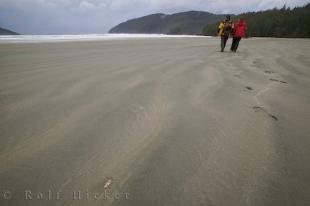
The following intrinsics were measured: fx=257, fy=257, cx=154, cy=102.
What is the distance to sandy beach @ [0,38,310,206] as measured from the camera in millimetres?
1072

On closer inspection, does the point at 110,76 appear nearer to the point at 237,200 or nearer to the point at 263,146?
the point at 263,146

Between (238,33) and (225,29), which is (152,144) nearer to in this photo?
(225,29)

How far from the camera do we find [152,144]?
1.45m

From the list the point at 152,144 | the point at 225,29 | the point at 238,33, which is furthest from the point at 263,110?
the point at 238,33

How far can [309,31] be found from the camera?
112 ft

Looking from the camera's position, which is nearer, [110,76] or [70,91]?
[70,91]

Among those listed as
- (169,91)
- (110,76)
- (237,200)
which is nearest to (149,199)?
(237,200)

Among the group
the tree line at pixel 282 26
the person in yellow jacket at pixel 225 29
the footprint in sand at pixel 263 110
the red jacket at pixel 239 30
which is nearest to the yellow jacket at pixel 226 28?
the person in yellow jacket at pixel 225 29

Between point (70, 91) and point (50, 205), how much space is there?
5.11 feet

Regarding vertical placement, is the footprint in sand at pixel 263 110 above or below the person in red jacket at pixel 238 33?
above

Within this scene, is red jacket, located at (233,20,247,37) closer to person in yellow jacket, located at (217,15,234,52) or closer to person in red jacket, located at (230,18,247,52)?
person in red jacket, located at (230,18,247,52)

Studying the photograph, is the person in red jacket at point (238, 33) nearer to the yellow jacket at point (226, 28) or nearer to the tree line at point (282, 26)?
the yellow jacket at point (226, 28)

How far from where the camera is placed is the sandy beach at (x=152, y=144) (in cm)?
107

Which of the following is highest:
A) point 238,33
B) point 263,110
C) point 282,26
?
point 263,110
